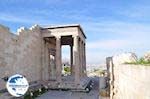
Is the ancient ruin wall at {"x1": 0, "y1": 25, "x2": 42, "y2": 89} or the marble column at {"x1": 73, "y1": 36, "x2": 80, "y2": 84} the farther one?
the marble column at {"x1": 73, "y1": 36, "x2": 80, "y2": 84}

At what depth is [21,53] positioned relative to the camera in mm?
26359

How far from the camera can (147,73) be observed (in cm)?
437

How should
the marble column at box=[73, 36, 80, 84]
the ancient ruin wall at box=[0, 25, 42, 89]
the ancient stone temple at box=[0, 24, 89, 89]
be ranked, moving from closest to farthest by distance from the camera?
the ancient ruin wall at box=[0, 25, 42, 89], the ancient stone temple at box=[0, 24, 89, 89], the marble column at box=[73, 36, 80, 84]

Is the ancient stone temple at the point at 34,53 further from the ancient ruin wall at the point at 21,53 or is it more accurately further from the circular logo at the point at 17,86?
the circular logo at the point at 17,86

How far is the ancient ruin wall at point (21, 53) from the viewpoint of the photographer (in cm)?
2214

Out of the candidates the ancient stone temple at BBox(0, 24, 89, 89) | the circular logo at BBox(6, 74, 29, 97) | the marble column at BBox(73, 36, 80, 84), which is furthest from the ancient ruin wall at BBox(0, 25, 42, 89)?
the circular logo at BBox(6, 74, 29, 97)

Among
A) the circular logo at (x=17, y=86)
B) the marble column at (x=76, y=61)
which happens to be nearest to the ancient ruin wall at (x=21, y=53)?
the marble column at (x=76, y=61)

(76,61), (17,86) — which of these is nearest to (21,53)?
(76,61)

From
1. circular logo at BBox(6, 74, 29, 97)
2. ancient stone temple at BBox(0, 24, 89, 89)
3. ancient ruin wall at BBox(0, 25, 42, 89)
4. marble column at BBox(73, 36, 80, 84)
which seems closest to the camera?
circular logo at BBox(6, 74, 29, 97)

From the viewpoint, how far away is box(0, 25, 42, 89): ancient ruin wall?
22.1 m

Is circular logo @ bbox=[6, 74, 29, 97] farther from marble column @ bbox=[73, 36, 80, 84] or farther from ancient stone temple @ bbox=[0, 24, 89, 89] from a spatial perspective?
marble column @ bbox=[73, 36, 80, 84]

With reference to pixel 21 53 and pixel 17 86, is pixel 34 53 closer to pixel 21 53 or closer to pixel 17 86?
pixel 21 53

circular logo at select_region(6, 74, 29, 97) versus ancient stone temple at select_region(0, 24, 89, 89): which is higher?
ancient stone temple at select_region(0, 24, 89, 89)

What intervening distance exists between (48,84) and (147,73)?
28733 mm
